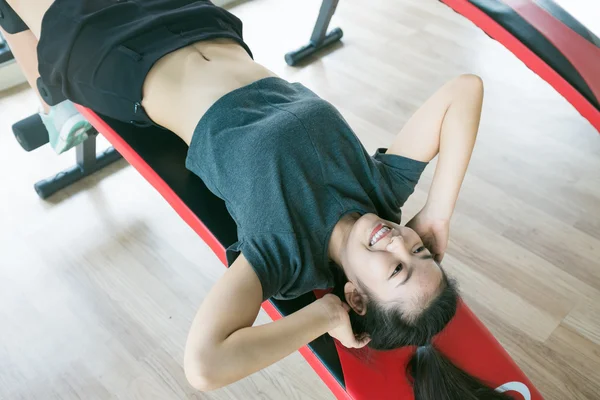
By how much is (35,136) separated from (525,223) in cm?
156

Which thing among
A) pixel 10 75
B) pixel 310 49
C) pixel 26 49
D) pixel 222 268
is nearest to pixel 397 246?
pixel 222 268

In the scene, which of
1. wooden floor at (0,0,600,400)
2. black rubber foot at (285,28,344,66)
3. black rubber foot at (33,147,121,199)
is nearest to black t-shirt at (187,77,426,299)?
wooden floor at (0,0,600,400)

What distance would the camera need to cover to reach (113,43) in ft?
4.06

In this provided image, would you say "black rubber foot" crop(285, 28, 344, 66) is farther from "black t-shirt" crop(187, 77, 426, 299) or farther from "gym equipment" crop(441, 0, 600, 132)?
"black t-shirt" crop(187, 77, 426, 299)

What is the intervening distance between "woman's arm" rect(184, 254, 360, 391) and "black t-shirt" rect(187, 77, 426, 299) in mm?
49

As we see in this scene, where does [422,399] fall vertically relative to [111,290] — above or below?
above

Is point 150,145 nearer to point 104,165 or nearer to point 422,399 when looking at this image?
point 104,165

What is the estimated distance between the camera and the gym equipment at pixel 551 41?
54.4 inches

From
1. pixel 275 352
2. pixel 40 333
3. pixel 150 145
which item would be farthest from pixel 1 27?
pixel 275 352

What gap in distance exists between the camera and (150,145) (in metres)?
1.35

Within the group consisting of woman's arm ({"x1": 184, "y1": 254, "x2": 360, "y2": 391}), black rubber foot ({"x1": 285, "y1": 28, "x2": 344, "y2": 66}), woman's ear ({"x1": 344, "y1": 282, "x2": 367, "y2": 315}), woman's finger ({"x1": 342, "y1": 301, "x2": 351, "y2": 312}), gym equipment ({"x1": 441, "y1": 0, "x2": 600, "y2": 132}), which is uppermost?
gym equipment ({"x1": 441, "y1": 0, "x2": 600, "y2": 132})

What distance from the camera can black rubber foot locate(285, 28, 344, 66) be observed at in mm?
2301

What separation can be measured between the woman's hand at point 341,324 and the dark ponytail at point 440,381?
0.11 m

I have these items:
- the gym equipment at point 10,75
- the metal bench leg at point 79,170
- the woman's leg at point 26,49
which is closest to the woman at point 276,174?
the woman's leg at point 26,49
